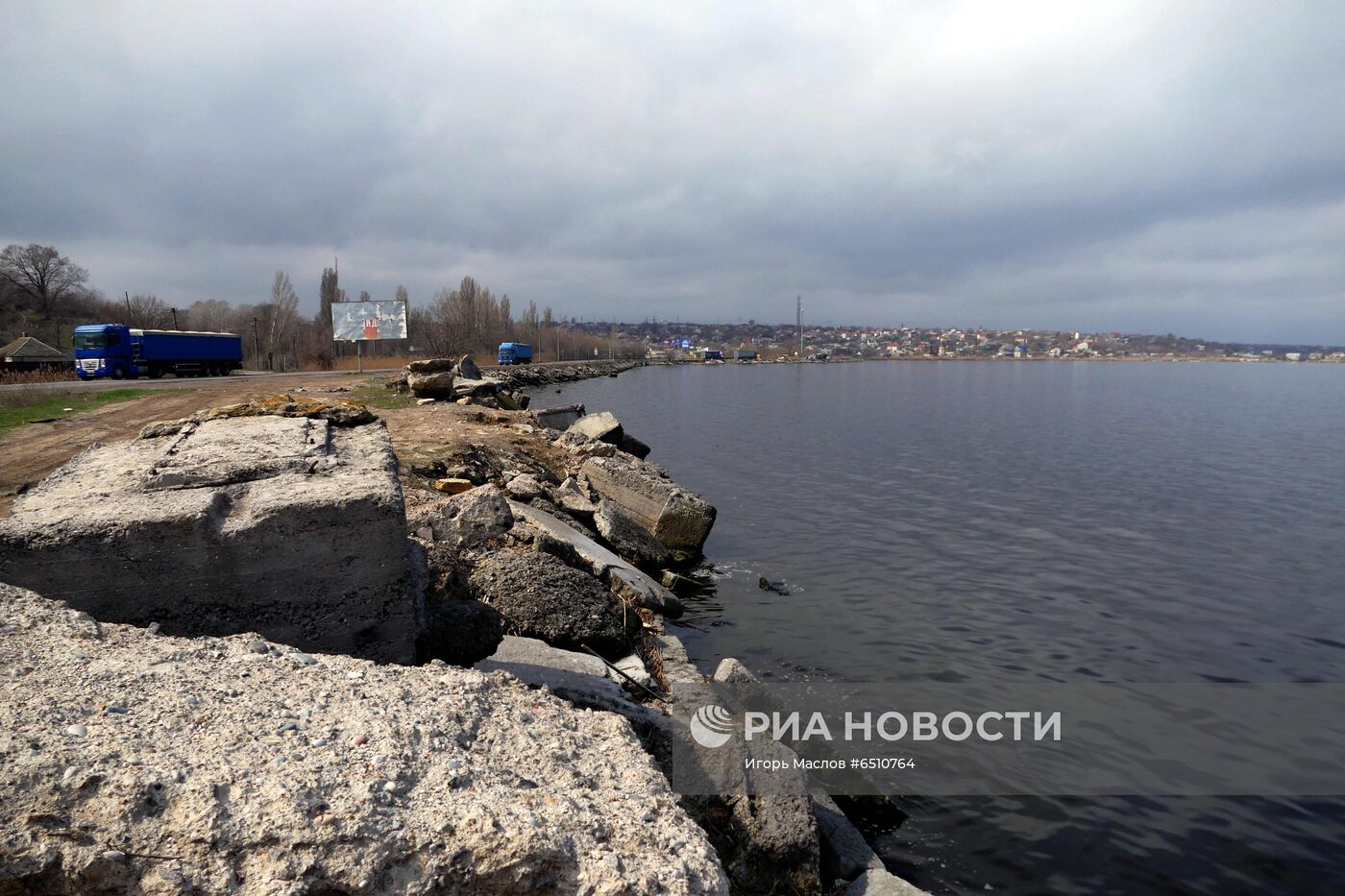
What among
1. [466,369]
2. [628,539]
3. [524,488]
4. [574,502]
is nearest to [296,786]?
[524,488]

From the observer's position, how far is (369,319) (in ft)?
152

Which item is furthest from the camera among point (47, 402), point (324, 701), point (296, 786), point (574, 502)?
point (47, 402)

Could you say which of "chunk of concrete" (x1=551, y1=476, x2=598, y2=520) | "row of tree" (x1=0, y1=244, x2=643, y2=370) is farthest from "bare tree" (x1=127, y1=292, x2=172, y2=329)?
"chunk of concrete" (x1=551, y1=476, x2=598, y2=520)

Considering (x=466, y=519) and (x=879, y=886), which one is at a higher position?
(x=466, y=519)

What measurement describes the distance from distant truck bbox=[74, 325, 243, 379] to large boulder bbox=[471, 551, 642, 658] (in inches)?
1492

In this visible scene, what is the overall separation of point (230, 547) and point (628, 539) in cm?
778

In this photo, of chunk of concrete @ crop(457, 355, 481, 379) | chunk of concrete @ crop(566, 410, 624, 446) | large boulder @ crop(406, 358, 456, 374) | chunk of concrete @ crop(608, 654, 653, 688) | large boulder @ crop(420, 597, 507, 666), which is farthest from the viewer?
chunk of concrete @ crop(457, 355, 481, 379)

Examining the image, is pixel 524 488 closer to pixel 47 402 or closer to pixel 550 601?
pixel 550 601

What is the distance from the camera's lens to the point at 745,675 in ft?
20.1

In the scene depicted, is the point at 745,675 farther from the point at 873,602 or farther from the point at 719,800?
the point at 873,602

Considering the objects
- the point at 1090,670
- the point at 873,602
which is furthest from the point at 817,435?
the point at 1090,670

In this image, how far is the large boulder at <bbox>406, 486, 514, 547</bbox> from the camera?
748 centimetres

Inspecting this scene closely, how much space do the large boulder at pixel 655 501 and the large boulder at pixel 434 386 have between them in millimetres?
11824

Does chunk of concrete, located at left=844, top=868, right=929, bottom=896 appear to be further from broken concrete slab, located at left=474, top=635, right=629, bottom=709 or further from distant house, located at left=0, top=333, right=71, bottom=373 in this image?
distant house, located at left=0, top=333, right=71, bottom=373
